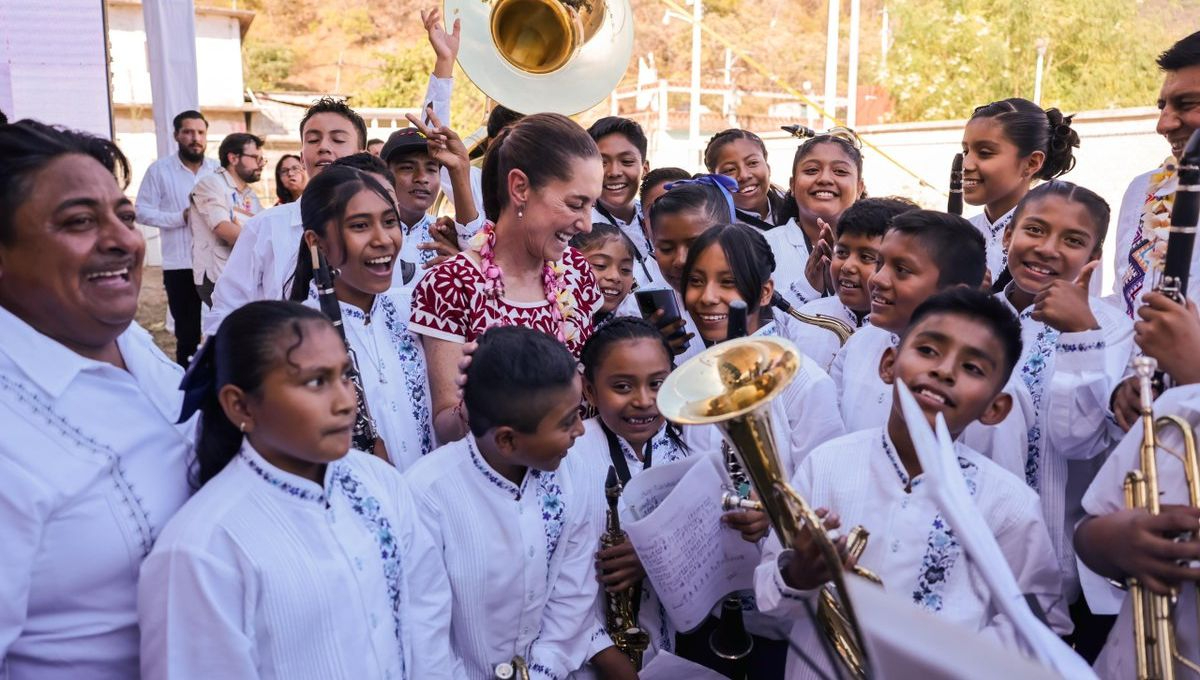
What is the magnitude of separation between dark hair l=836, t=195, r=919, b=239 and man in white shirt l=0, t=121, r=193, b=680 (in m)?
2.60

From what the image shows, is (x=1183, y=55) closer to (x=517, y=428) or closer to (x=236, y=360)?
(x=517, y=428)

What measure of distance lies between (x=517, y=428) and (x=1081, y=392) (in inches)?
64.2

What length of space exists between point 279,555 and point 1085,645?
2.52m

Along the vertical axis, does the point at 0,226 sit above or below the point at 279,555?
above

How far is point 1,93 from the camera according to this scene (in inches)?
202

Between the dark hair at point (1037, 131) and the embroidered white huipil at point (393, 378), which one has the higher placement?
the dark hair at point (1037, 131)

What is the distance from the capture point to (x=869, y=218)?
3.70 meters

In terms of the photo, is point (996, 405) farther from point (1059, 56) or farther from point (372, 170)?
point (1059, 56)

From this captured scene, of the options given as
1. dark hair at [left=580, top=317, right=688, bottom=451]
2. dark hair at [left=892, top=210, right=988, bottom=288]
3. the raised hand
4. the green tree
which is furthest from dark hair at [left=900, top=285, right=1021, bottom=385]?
the green tree

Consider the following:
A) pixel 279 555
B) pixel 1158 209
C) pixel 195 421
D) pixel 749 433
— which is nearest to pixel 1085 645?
pixel 1158 209

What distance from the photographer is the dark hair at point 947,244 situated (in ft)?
10.5

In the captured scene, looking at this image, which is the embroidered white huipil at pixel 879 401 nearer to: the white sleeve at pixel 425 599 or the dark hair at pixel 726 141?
the white sleeve at pixel 425 599

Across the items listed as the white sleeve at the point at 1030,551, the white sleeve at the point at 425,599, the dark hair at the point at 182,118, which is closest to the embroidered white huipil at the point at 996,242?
the white sleeve at the point at 1030,551

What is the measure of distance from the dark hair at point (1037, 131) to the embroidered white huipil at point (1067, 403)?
1302mm
